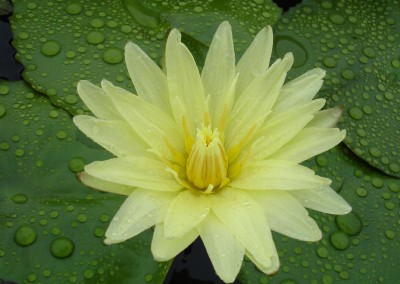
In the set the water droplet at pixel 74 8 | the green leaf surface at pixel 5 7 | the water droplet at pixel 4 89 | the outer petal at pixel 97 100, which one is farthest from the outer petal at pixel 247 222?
the green leaf surface at pixel 5 7

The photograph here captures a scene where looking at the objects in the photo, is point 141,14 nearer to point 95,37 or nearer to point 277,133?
point 95,37

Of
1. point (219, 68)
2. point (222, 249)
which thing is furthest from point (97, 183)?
point (219, 68)

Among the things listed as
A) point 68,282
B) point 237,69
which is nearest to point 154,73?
point 237,69

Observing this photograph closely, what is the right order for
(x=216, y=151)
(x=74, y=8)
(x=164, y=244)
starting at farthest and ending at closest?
1. (x=74, y=8)
2. (x=216, y=151)
3. (x=164, y=244)

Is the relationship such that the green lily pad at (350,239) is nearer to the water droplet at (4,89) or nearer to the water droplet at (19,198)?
the water droplet at (19,198)

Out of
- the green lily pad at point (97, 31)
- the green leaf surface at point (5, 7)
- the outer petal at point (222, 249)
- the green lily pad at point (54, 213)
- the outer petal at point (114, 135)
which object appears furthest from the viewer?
the green leaf surface at point (5, 7)

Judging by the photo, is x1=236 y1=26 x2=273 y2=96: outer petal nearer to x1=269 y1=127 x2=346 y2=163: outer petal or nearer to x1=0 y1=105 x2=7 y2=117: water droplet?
x1=269 y1=127 x2=346 y2=163: outer petal
